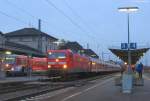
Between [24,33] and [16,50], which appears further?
[24,33]

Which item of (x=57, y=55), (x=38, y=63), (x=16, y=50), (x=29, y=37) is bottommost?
(x=38, y=63)

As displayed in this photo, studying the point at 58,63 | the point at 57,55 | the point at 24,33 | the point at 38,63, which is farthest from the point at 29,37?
the point at 58,63

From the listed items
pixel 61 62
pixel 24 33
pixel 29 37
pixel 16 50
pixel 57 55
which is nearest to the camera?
pixel 61 62

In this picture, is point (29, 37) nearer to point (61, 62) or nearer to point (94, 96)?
point (61, 62)

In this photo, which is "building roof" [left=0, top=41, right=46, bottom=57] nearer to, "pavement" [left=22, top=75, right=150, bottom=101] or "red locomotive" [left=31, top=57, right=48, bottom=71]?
"red locomotive" [left=31, top=57, right=48, bottom=71]

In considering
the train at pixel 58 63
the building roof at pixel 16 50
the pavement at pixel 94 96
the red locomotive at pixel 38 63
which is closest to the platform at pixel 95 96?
the pavement at pixel 94 96

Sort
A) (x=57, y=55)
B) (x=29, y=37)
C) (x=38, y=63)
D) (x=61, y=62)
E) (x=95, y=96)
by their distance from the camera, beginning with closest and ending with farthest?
(x=95, y=96), (x=61, y=62), (x=57, y=55), (x=38, y=63), (x=29, y=37)

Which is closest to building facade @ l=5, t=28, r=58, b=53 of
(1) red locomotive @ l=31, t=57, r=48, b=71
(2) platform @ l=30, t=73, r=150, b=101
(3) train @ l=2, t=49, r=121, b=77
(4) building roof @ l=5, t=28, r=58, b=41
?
(4) building roof @ l=5, t=28, r=58, b=41

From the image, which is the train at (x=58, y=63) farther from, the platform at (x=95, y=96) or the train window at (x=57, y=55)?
the platform at (x=95, y=96)

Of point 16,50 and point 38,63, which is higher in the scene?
point 16,50

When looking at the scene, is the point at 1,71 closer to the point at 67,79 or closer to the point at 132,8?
the point at 67,79

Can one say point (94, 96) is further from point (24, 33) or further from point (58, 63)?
point (24, 33)

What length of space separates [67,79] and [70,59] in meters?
2.72

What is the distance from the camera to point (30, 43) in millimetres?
125938
